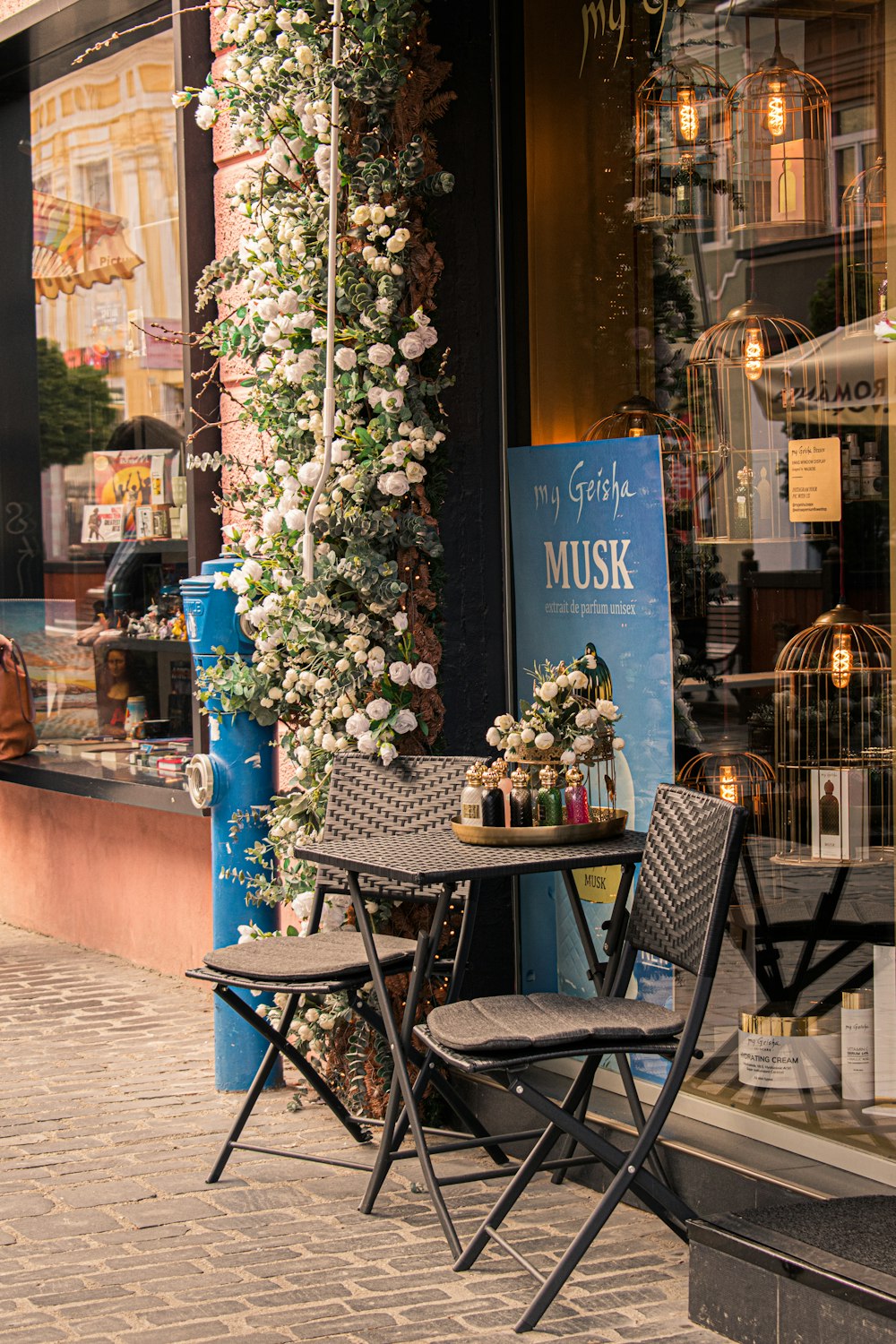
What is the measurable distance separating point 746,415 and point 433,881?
148cm

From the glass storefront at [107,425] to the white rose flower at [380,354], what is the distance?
2246mm

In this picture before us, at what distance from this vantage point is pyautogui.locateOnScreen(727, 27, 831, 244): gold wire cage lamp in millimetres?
4414

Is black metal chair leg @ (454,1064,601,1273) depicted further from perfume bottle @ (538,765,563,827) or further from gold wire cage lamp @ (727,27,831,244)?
gold wire cage lamp @ (727,27,831,244)

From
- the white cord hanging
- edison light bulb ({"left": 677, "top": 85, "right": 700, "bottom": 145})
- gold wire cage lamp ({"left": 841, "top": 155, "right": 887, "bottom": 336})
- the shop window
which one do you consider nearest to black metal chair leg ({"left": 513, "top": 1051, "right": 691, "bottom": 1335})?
gold wire cage lamp ({"left": 841, "top": 155, "right": 887, "bottom": 336})

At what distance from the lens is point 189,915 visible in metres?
7.54

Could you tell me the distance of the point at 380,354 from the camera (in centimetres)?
532

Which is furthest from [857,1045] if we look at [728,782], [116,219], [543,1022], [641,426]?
[116,219]

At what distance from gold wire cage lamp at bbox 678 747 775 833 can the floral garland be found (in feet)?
3.00

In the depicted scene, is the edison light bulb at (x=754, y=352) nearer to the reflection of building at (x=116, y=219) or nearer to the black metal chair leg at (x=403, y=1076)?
the black metal chair leg at (x=403, y=1076)

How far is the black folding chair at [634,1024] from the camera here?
3855 millimetres

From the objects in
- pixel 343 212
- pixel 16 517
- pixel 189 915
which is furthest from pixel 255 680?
pixel 16 517

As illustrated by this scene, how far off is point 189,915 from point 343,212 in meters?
3.27

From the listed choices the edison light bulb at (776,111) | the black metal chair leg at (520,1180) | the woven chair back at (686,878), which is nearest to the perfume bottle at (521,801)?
the woven chair back at (686,878)

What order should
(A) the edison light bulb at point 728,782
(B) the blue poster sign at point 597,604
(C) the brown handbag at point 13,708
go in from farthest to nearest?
(C) the brown handbag at point 13,708 < (B) the blue poster sign at point 597,604 < (A) the edison light bulb at point 728,782
